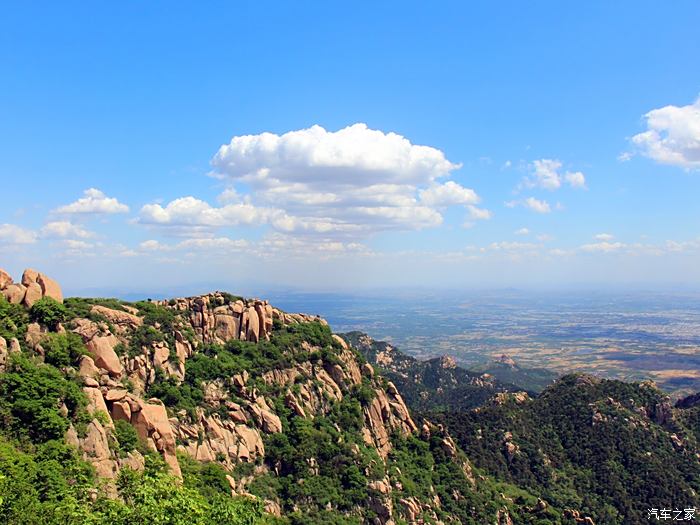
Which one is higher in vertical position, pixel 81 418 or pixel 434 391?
pixel 81 418

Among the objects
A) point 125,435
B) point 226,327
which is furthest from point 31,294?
point 226,327

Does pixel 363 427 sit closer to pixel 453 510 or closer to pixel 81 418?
pixel 453 510

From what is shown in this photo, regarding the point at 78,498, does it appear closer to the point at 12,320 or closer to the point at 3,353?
the point at 3,353

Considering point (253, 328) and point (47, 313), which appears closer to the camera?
point (47, 313)

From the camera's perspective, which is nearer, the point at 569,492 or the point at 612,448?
the point at 569,492

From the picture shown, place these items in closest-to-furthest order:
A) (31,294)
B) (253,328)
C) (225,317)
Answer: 1. (31,294)
2. (225,317)
3. (253,328)

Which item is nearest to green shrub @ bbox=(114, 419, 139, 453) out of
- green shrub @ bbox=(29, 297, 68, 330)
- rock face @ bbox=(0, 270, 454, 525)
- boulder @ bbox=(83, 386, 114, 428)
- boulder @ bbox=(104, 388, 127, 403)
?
rock face @ bbox=(0, 270, 454, 525)

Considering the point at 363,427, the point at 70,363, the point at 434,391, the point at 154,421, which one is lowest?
the point at 434,391

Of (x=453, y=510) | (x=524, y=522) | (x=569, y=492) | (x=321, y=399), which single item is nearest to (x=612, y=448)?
(x=569, y=492)

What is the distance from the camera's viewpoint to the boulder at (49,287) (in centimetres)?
→ 4609

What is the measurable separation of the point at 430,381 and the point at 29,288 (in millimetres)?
121410

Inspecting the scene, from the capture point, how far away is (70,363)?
1564 inches

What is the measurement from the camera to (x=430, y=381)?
149 meters

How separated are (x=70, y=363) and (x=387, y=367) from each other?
115m
